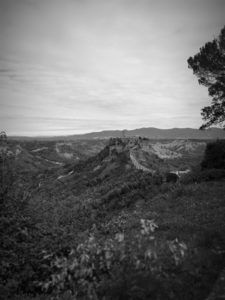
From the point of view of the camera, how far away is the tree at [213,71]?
23.8 m

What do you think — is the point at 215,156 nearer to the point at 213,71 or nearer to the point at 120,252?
the point at 213,71

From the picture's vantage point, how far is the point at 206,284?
575cm

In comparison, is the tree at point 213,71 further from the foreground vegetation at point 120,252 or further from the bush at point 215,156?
the foreground vegetation at point 120,252

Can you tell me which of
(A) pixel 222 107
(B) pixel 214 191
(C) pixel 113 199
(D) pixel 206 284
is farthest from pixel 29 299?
(A) pixel 222 107

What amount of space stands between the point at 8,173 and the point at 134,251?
6.63 m

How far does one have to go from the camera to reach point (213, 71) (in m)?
24.6

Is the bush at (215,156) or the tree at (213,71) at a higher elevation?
the tree at (213,71)

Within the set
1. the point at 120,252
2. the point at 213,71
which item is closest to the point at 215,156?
the point at 213,71

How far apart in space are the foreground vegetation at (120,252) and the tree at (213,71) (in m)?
10.6

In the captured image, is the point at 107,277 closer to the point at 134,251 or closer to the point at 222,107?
the point at 134,251

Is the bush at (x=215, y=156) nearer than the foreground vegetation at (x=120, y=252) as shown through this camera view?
No

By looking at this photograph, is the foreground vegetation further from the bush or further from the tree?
the tree

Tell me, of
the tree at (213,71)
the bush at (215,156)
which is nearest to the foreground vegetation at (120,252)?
the bush at (215,156)

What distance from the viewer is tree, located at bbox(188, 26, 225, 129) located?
78.1 feet
